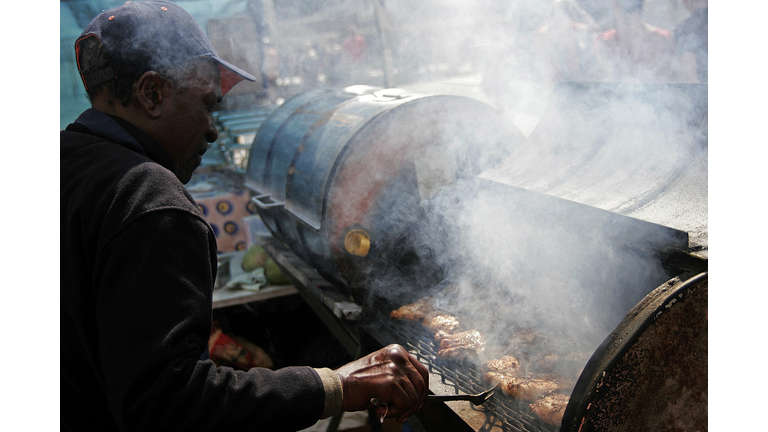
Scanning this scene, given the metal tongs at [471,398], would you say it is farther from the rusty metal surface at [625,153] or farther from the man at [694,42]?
the man at [694,42]

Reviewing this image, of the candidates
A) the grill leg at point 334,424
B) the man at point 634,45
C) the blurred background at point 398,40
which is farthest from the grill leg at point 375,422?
the man at point 634,45

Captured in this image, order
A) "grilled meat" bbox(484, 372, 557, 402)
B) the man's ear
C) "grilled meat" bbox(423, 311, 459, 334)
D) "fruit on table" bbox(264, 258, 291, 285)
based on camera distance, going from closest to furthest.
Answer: the man's ear < "grilled meat" bbox(484, 372, 557, 402) < "grilled meat" bbox(423, 311, 459, 334) < "fruit on table" bbox(264, 258, 291, 285)

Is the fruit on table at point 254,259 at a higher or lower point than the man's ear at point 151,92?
lower

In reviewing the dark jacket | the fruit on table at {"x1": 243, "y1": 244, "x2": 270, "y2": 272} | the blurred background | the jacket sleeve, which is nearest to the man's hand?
the dark jacket

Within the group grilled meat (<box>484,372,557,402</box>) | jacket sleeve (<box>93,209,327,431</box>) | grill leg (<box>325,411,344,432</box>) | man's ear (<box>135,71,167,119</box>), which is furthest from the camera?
grill leg (<box>325,411,344,432</box>)

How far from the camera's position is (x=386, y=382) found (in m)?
1.57

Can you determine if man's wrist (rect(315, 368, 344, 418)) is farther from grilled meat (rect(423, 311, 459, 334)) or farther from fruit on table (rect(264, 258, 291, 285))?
fruit on table (rect(264, 258, 291, 285))

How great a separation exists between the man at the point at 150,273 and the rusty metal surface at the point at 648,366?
55cm

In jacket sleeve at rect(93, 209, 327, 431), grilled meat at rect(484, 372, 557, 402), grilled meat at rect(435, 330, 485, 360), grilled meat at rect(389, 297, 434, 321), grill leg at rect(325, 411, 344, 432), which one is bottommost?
grill leg at rect(325, 411, 344, 432)

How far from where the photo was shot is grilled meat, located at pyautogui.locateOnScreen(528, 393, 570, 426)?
77.7 inches

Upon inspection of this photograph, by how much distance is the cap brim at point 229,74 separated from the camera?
5.55 ft

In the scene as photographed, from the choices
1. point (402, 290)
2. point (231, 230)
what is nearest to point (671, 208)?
point (402, 290)

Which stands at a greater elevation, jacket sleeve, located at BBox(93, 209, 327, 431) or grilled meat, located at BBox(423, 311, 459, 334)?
jacket sleeve, located at BBox(93, 209, 327, 431)

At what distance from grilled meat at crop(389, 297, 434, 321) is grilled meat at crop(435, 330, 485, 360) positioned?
0.30 m
